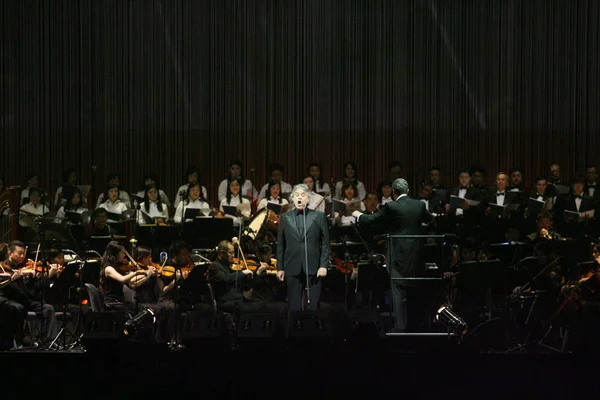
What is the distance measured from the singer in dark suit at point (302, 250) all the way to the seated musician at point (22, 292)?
2088mm

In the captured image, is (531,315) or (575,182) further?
(575,182)

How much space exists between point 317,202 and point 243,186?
1.35 metres

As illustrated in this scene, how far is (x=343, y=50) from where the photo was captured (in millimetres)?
13914

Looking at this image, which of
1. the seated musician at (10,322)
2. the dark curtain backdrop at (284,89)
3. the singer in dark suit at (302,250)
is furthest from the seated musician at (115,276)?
the dark curtain backdrop at (284,89)

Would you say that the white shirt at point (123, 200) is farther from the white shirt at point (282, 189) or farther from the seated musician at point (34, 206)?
the white shirt at point (282, 189)

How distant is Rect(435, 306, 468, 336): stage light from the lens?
8430 mm

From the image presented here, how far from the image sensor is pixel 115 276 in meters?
9.27

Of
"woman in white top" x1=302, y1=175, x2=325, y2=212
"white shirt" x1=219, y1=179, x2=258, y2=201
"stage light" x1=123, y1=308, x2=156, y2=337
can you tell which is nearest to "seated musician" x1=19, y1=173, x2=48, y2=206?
"white shirt" x1=219, y1=179, x2=258, y2=201

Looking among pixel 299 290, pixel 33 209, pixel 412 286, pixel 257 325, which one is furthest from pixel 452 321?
pixel 33 209

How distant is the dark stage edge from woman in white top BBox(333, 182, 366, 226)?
11.6 ft

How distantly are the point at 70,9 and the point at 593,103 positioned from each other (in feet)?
23.2

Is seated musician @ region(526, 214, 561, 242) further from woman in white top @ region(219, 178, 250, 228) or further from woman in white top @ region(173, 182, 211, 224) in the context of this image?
woman in white top @ region(173, 182, 211, 224)

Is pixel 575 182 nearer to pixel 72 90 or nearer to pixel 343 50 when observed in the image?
pixel 343 50

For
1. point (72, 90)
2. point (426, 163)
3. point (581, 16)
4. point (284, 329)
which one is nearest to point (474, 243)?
point (284, 329)
